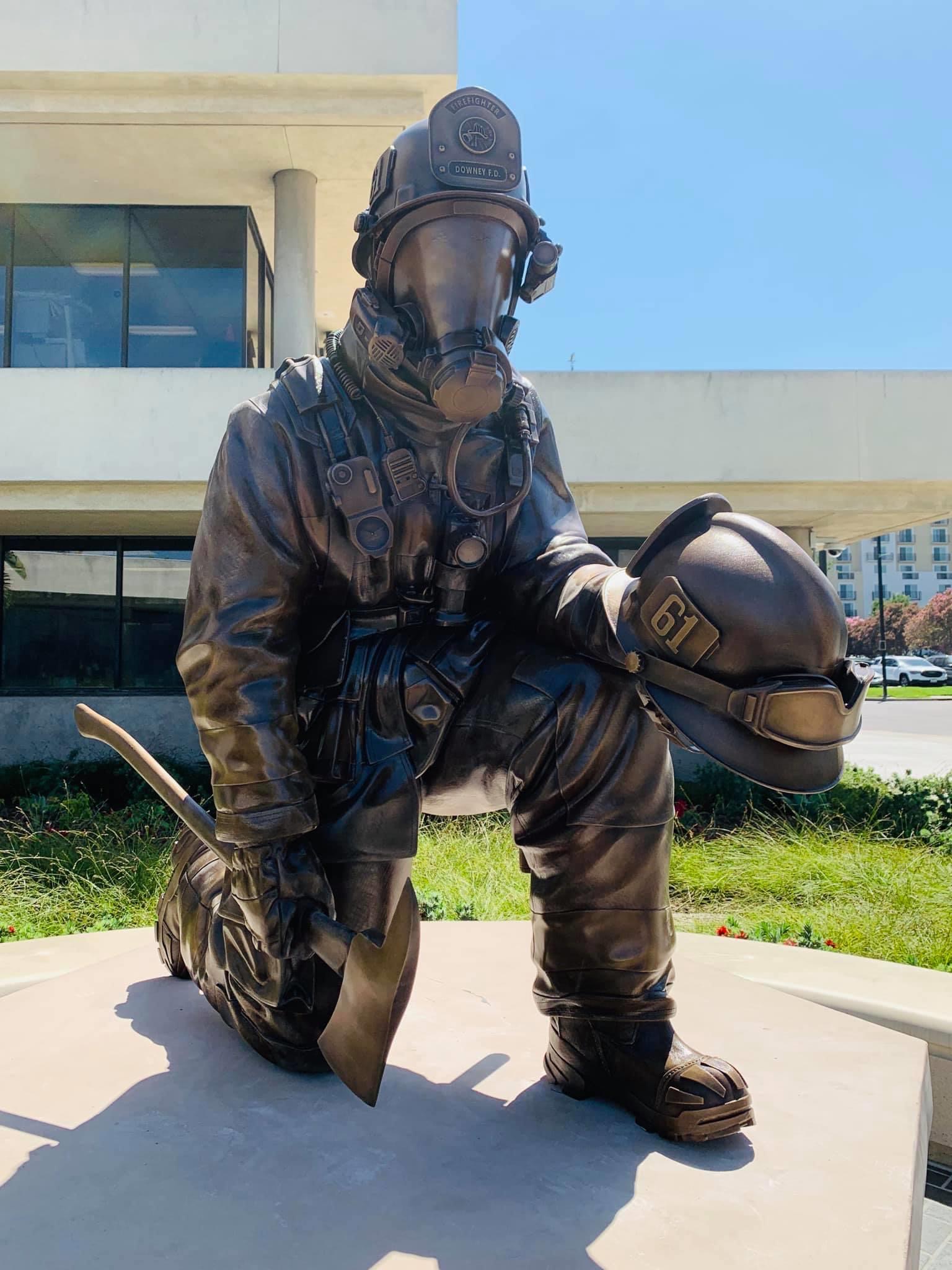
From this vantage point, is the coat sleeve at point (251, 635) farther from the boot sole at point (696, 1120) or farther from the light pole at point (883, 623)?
the light pole at point (883, 623)

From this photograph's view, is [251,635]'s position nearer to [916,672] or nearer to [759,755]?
[759,755]

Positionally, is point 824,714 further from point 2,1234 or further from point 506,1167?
point 2,1234

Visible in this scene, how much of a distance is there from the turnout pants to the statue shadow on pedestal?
8.5 inches

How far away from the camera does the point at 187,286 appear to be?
866 cm

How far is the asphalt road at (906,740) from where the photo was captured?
35.3 feet

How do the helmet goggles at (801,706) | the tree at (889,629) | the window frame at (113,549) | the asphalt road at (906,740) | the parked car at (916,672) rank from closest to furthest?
the helmet goggles at (801,706), the window frame at (113,549), the asphalt road at (906,740), the parked car at (916,672), the tree at (889,629)

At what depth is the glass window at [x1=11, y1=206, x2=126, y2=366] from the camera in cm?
857

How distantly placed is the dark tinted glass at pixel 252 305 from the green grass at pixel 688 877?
4.52m

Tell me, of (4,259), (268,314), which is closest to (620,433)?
(268,314)

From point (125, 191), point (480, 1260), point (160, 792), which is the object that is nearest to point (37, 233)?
point (125, 191)

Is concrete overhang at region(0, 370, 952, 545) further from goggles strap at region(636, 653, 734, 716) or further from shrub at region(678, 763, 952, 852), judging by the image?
goggles strap at region(636, 653, 734, 716)

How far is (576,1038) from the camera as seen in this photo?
1921 mm

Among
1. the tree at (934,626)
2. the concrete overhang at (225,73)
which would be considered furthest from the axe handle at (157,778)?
the tree at (934,626)

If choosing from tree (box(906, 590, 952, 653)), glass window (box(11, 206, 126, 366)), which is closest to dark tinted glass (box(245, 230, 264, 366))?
glass window (box(11, 206, 126, 366))
